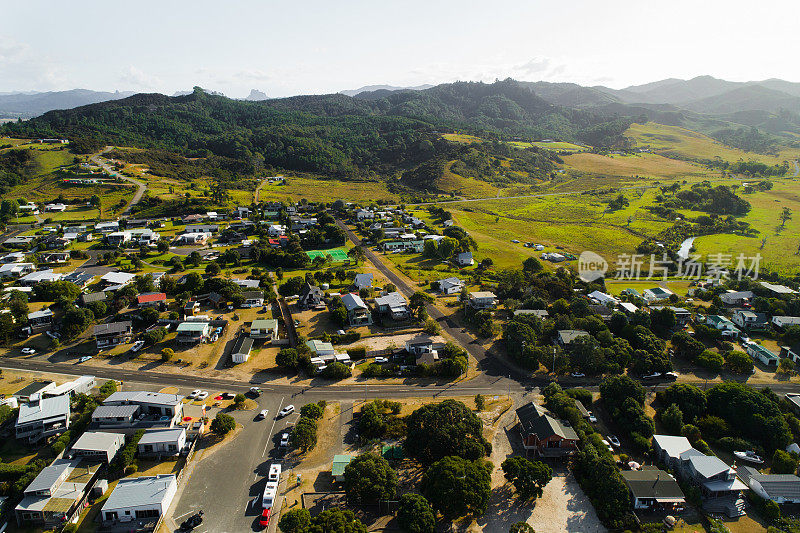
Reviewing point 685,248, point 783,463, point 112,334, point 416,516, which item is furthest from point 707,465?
point 685,248

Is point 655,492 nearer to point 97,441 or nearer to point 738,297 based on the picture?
point 97,441

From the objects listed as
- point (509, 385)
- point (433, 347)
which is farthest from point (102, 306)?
point (509, 385)

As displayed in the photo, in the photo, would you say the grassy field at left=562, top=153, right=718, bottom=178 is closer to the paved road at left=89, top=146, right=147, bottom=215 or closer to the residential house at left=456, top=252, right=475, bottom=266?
the residential house at left=456, top=252, right=475, bottom=266

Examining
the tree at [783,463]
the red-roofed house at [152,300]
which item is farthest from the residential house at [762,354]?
the red-roofed house at [152,300]

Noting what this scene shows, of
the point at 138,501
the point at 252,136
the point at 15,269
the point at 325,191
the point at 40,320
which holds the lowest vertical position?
the point at 138,501

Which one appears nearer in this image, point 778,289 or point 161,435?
point 161,435

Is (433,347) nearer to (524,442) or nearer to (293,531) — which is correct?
(524,442)
